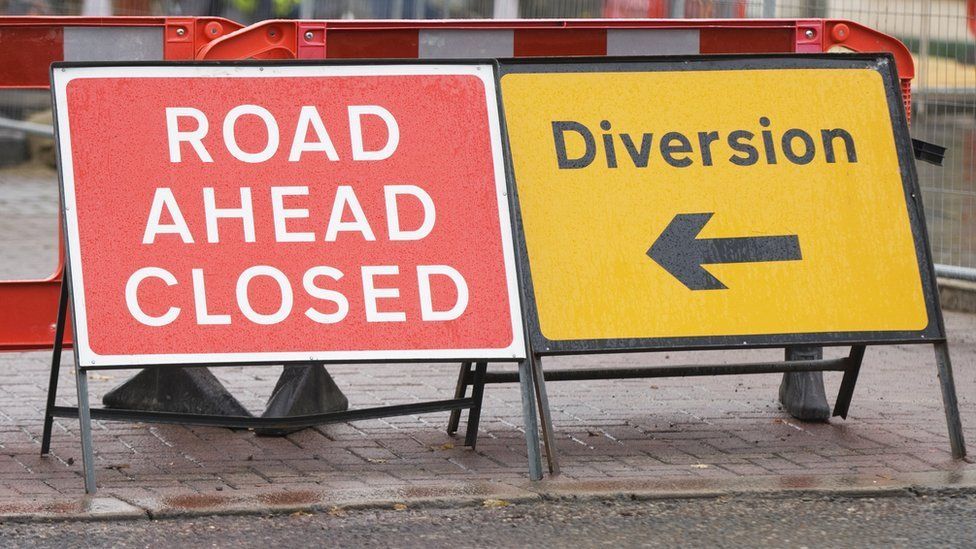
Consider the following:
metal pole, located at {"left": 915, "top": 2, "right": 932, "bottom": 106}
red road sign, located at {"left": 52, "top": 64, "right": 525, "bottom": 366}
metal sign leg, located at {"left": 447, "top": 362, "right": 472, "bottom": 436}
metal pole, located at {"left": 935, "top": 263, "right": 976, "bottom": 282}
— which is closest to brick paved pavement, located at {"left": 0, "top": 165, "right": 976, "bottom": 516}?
metal sign leg, located at {"left": 447, "top": 362, "right": 472, "bottom": 436}

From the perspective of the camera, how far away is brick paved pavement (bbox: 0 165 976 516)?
5094 mm

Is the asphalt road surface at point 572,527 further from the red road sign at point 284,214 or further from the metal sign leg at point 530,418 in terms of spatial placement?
the red road sign at point 284,214

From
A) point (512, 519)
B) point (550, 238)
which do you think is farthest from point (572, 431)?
point (512, 519)

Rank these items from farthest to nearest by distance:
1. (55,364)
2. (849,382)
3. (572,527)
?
(849,382), (55,364), (572,527)

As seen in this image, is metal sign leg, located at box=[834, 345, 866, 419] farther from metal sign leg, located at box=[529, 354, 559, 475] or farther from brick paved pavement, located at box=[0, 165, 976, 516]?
metal sign leg, located at box=[529, 354, 559, 475]

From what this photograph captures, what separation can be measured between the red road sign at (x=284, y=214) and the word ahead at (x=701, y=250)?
0.58 metres

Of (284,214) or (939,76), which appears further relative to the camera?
(939,76)

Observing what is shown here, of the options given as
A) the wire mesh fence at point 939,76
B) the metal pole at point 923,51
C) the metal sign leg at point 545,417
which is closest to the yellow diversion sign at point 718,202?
the metal sign leg at point 545,417

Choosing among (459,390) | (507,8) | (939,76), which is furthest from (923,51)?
(459,390)

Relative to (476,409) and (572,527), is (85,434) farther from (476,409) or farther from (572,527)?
(572,527)

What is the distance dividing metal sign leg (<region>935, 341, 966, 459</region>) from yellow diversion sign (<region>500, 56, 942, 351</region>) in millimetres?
89

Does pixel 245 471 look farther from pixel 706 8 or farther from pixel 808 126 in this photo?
pixel 706 8

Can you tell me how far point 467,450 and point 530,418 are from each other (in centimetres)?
53

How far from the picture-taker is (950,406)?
5496mm
